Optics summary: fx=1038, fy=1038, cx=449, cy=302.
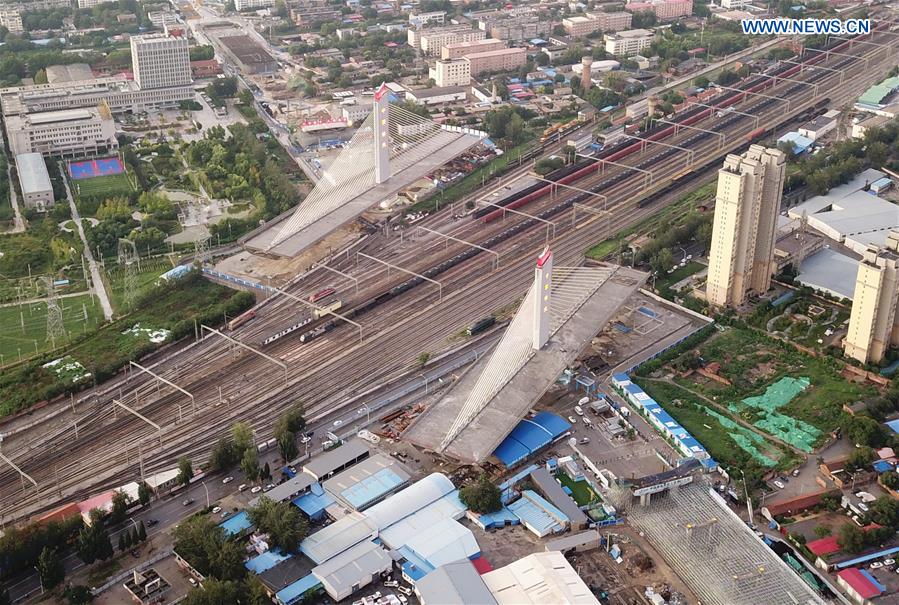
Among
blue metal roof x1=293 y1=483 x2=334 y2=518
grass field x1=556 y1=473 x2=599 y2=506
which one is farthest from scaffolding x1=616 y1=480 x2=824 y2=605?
blue metal roof x1=293 y1=483 x2=334 y2=518

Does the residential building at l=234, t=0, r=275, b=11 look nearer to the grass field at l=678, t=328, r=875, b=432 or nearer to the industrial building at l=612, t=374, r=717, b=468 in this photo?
the grass field at l=678, t=328, r=875, b=432

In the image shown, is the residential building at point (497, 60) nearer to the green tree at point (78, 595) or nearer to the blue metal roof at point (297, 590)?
the blue metal roof at point (297, 590)

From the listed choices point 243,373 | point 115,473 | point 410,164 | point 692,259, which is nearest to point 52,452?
point 115,473

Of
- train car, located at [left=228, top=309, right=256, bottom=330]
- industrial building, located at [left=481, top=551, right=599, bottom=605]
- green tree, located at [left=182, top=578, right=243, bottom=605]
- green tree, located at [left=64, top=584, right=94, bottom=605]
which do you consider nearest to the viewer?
green tree, located at [left=182, top=578, right=243, bottom=605]

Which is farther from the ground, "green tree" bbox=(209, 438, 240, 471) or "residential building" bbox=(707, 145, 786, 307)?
"residential building" bbox=(707, 145, 786, 307)

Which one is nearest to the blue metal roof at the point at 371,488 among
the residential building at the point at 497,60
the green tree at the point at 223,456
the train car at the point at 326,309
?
the green tree at the point at 223,456

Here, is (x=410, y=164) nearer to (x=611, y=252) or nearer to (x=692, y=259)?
(x=611, y=252)

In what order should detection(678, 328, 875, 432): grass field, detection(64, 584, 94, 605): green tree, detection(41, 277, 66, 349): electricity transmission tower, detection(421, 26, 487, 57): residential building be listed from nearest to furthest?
detection(64, 584, 94, 605): green tree < detection(678, 328, 875, 432): grass field < detection(41, 277, 66, 349): electricity transmission tower < detection(421, 26, 487, 57): residential building
